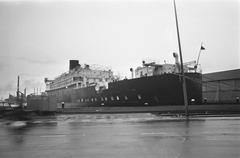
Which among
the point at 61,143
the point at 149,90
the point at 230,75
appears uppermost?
the point at 230,75

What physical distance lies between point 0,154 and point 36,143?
1.62m

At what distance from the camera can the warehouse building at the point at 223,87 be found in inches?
1757

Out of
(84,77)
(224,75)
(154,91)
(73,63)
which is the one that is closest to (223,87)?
(224,75)

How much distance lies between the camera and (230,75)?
46.3 meters

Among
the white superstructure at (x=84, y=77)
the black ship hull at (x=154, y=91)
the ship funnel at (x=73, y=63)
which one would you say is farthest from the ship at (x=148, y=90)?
the ship funnel at (x=73, y=63)

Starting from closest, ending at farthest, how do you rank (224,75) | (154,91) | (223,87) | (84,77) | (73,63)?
(154,91)
(224,75)
(223,87)
(84,77)
(73,63)

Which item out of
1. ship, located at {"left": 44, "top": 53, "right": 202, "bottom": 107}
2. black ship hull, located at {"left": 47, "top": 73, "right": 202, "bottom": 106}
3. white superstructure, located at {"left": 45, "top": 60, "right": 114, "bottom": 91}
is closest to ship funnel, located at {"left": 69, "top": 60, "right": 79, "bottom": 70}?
white superstructure, located at {"left": 45, "top": 60, "right": 114, "bottom": 91}

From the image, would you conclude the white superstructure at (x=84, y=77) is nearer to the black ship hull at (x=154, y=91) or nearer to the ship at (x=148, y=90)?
the ship at (x=148, y=90)

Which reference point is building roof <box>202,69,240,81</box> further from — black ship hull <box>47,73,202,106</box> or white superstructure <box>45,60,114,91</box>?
white superstructure <box>45,60,114,91</box>

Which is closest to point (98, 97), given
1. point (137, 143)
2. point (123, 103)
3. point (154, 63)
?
point (123, 103)

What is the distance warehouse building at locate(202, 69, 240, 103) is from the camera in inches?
1757

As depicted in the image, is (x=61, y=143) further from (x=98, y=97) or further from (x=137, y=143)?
(x=98, y=97)

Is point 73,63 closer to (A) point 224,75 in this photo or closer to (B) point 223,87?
(A) point 224,75

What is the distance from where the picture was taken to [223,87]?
48062 millimetres
